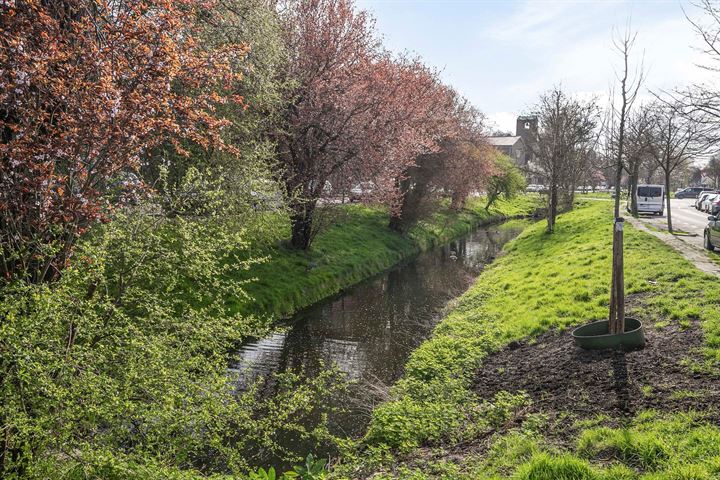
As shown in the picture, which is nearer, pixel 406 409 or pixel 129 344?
pixel 129 344

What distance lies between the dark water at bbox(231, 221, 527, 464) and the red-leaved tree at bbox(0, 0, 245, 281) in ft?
10.4

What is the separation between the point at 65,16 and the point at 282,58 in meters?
14.6

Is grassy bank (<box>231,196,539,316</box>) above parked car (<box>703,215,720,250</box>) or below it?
below

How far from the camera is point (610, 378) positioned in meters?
9.48

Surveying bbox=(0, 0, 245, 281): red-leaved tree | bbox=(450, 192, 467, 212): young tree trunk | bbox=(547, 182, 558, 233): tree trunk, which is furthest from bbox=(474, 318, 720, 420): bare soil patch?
bbox=(450, 192, 467, 212): young tree trunk

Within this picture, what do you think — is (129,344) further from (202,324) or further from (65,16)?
(65,16)

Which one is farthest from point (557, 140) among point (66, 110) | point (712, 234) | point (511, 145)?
point (511, 145)

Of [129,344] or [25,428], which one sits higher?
[129,344]

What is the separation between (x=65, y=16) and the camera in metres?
8.05

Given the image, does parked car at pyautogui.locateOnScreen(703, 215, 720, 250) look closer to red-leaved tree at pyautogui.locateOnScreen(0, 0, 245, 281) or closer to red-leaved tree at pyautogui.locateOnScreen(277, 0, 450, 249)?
red-leaved tree at pyautogui.locateOnScreen(277, 0, 450, 249)

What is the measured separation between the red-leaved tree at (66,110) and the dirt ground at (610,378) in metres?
7.76

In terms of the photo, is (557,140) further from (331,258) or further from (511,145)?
(511,145)

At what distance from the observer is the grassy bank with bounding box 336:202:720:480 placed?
6.70 metres

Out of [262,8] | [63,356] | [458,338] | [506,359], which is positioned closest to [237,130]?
[262,8]
